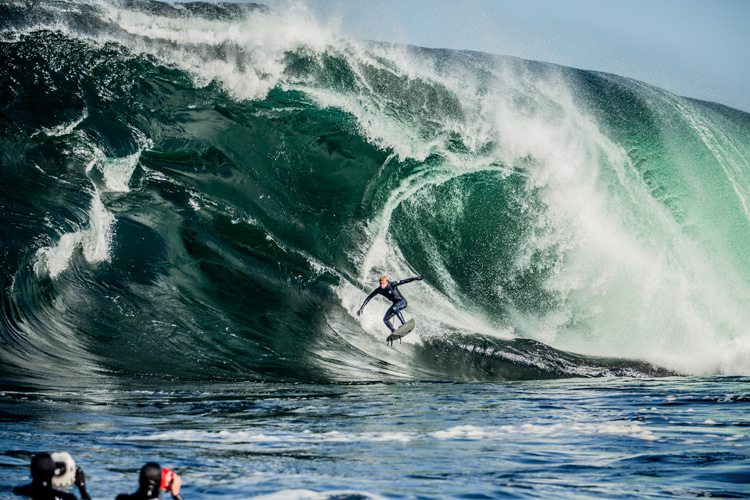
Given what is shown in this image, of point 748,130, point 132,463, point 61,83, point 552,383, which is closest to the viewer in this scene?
point 132,463

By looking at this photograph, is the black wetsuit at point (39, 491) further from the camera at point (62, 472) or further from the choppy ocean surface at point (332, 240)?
the choppy ocean surface at point (332, 240)

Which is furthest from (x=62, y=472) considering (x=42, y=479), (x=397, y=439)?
(x=397, y=439)

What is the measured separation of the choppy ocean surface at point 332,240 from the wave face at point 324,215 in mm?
45

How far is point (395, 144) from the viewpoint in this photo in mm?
12648

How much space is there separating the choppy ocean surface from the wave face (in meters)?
0.04

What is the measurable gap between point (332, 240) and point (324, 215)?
0.58 meters

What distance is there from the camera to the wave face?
10.1 meters

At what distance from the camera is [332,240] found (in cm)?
1172

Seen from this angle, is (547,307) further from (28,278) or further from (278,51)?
(28,278)

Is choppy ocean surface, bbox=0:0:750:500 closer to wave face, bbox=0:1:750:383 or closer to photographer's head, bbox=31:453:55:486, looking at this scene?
wave face, bbox=0:1:750:383

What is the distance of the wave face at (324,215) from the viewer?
10070 mm

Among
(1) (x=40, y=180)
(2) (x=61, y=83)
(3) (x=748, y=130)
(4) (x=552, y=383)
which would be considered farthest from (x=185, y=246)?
(3) (x=748, y=130)

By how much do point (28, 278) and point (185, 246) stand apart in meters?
2.40

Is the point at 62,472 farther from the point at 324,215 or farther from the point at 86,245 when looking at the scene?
the point at 324,215
